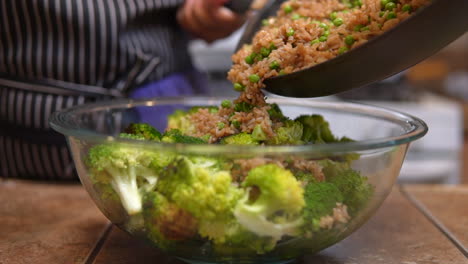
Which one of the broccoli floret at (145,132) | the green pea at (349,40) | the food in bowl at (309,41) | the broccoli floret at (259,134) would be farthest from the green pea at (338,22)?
the broccoli floret at (145,132)

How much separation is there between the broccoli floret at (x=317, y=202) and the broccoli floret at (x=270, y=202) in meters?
0.01

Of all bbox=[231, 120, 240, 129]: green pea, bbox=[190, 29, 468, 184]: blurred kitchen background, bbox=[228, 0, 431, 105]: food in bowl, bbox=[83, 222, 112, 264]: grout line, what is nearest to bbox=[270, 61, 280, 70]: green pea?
bbox=[228, 0, 431, 105]: food in bowl

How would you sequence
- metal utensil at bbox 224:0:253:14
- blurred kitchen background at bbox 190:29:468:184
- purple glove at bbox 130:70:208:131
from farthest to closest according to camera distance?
blurred kitchen background at bbox 190:29:468:184, metal utensil at bbox 224:0:253:14, purple glove at bbox 130:70:208:131

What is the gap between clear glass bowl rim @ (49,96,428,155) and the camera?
0.61 meters

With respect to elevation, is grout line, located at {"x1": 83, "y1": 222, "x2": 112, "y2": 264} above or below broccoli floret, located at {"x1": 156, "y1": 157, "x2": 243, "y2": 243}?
below

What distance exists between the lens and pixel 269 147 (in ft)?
2.01

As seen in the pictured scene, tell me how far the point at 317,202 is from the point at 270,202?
2.7 inches

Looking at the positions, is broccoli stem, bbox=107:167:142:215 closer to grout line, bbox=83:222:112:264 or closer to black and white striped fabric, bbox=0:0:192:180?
grout line, bbox=83:222:112:264

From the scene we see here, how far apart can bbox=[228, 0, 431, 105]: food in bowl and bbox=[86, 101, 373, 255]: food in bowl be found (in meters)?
0.18

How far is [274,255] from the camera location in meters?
0.70

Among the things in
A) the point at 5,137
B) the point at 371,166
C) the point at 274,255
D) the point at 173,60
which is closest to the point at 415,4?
the point at 371,166

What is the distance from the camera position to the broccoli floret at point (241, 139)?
77cm

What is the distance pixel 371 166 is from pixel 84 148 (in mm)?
405

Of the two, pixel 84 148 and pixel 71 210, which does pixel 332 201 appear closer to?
pixel 84 148
